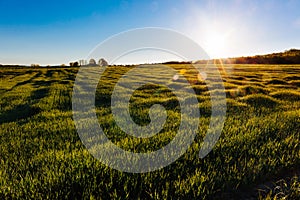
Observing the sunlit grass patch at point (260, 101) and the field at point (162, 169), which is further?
the sunlit grass patch at point (260, 101)

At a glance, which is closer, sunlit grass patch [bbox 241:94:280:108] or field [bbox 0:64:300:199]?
field [bbox 0:64:300:199]

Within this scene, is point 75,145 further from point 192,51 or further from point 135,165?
point 192,51

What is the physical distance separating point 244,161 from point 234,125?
79.8 inches

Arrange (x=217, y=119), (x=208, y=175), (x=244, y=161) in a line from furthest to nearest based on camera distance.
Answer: (x=217, y=119) → (x=244, y=161) → (x=208, y=175)

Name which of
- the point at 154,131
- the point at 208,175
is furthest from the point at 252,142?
the point at 154,131

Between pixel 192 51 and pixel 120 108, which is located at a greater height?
pixel 192 51

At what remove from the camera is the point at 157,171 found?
10.5 feet

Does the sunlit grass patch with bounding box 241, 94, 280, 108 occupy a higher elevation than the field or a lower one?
higher

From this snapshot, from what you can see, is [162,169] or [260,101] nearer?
[162,169]

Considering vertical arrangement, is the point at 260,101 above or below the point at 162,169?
above

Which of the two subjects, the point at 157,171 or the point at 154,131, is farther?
the point at 154,131

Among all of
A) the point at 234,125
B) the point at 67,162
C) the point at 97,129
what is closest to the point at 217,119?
the point at 234,125

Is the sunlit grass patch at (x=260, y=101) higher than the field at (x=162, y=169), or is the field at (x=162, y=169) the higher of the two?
the sunlit grass patch at (x=260, y=101)

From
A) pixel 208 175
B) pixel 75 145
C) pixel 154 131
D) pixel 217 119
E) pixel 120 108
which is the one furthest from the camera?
pixel 120 108
